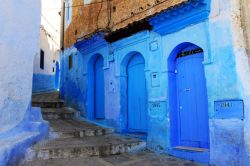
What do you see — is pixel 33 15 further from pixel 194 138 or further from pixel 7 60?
pixel 194 138

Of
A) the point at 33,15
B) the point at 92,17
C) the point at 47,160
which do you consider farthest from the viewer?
the point at 92,17

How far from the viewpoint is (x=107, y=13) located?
8.27 metres

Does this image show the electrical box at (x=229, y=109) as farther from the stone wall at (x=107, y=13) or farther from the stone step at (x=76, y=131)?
the stone step at (x=76, y=131)

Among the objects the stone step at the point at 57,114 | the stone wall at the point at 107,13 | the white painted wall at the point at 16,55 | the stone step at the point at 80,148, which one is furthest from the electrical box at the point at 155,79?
the stone step at the point at 57,114

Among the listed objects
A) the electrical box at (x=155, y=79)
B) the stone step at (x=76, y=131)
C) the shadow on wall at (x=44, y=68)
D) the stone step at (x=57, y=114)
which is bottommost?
the stone step at (x=76, y=131)

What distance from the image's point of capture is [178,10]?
5328 mm

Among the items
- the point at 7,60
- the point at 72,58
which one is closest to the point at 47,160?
the point at 7,60

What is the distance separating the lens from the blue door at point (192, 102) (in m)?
5.38

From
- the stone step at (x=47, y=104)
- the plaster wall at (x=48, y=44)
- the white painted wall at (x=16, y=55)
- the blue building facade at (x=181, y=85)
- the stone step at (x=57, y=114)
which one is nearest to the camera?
the blue building facade at (x=181, y=85)

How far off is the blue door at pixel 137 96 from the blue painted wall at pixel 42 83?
30.5ft

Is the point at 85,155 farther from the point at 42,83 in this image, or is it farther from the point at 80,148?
the point at 42,83

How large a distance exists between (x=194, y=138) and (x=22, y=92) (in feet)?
12.2

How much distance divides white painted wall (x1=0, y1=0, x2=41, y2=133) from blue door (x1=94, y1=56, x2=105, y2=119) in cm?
294

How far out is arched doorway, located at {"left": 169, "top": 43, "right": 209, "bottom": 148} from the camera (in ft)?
Answer: 17.7
